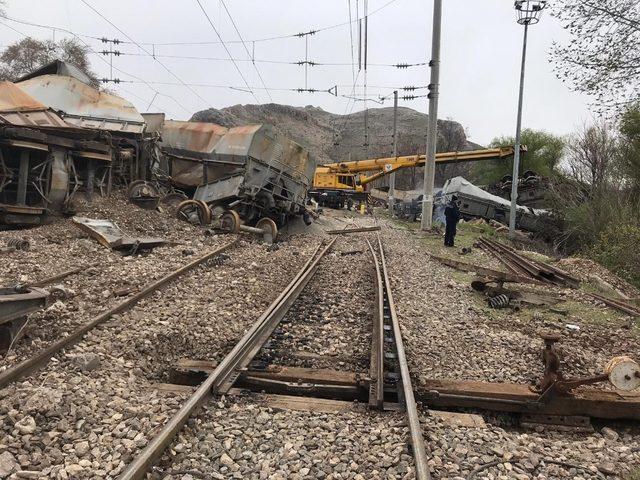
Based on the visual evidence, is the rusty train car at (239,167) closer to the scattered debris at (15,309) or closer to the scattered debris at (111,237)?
the scattered debris at (111,237)

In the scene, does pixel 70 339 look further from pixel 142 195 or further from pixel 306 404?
pixel 142 195

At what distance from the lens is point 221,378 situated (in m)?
4.34

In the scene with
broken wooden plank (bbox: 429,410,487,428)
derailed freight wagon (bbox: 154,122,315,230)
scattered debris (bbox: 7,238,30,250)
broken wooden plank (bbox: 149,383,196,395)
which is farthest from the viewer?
derailed freight wagon (bbox: 154,122,315,230)

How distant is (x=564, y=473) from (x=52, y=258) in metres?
8.65

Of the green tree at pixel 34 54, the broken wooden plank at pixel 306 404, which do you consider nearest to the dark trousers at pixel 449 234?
the broken wooden plank at pixel 306 404

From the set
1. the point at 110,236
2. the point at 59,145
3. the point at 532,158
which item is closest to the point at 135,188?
the point at 59,145

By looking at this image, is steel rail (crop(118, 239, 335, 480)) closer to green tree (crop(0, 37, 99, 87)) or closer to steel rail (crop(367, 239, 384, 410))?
steel rail (crop(367, 239, 384, 410))

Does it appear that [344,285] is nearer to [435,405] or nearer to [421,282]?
[421,282]

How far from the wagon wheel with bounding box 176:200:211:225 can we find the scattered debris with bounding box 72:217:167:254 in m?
3.66

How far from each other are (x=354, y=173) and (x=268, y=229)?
1675 centimetres

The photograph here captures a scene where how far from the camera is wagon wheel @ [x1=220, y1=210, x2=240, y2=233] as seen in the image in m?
14.6

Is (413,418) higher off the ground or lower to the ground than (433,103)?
lower

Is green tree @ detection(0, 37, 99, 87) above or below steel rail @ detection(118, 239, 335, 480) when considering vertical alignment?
above

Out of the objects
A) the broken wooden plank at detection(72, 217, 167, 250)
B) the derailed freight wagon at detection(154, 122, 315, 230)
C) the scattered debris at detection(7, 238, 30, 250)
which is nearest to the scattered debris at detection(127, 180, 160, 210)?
the derailed freight wagon at detection(154, 122, 315, 230)
